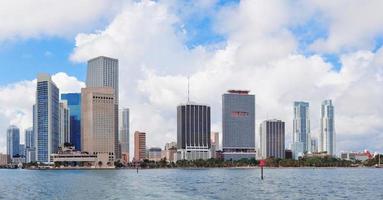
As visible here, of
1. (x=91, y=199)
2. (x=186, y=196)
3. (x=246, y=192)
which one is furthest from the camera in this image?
(x=246, y=192)

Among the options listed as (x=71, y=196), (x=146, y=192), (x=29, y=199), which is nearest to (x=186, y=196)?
(x=146, y=192)

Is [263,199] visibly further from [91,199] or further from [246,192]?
[91,199]

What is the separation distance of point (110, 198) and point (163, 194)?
Answer: 38.6 feet

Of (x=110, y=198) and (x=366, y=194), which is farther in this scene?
(x=366, y=194)

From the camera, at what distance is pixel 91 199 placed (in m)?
97.6

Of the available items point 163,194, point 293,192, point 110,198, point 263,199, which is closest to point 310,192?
point 293,192

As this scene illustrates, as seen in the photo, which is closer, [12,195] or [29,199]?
[29,199]

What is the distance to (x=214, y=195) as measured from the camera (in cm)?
10556

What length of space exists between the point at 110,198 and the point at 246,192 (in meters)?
27.1

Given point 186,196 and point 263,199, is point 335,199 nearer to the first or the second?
point 263,199

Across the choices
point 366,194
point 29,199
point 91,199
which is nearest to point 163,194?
point 91,199

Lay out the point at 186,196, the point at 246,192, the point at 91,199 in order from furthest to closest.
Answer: the point at 246,192 → the point at 186,196 → the point at 91,199

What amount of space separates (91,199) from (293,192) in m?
38.8

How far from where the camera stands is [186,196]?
10381 cm
